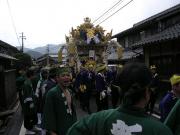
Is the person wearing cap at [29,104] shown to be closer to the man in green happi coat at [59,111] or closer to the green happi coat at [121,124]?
the man in green happi coat at [59,111]

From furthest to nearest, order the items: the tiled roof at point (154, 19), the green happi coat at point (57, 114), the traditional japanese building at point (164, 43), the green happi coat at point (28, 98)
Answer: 1. the tiled roof at point (154, 19)
2. the traditional japanese building at point (164, 43)
3. the green happi coat at point (28, 98)
4. the green happi coat at point (57, 114)

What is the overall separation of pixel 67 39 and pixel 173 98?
18242 mm

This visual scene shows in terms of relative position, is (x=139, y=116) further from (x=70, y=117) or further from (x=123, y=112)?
(x=70, y=117)

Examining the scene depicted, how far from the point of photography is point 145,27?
2759 cm

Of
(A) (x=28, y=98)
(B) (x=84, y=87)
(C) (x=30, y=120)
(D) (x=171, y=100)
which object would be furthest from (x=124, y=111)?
(B) (x=84, y=87)

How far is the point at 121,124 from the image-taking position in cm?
236

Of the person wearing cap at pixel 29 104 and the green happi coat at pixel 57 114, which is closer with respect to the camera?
the green happi coat at pixel 57 114

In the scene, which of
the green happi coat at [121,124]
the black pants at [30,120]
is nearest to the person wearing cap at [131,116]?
the green happi coat at [121,124]

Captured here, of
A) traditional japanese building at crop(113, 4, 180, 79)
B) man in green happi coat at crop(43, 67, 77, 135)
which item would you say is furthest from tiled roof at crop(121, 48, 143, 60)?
man in green happi coat at crop(43, 67, 77, 135)

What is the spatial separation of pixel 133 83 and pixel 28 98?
7.51 meters

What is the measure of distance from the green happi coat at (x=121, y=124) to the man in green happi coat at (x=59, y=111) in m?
2.69

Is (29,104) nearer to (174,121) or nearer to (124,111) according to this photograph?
(174,121)

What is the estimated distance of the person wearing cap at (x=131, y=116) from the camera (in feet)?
7.66

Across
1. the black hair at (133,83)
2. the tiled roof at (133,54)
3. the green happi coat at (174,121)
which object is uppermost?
the tiled roof at (133,54)
